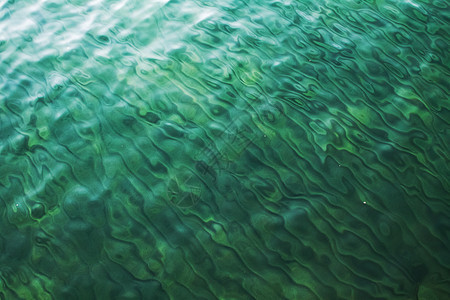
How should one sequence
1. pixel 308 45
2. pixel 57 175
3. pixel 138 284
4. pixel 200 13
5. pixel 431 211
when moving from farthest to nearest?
pixel 200 13 → pixel 308 45 → pixel 57 175 → pixel 431 211 → pixel 138 284

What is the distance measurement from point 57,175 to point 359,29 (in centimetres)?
266

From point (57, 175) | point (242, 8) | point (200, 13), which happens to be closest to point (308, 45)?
point (242, 8)

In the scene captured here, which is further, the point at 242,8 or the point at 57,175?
the point at 242,8

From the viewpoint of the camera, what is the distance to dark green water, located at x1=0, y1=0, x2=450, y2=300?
221 cm

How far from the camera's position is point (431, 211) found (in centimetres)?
234

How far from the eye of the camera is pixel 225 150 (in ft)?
8.84

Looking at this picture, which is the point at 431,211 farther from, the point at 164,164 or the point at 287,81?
the point at 164,164

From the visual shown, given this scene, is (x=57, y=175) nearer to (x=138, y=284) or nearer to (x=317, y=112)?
(x=138, y=284)

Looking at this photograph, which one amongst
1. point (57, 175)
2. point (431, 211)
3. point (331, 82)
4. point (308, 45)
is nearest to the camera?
point (431, 211)

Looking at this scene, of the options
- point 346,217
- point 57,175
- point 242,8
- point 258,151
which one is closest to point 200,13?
point 242,8

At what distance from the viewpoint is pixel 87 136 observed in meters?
2.85

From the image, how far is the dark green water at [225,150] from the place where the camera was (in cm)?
221

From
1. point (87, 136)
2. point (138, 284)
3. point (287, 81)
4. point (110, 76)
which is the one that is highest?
point (287, 81)

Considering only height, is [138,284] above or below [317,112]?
below
